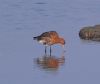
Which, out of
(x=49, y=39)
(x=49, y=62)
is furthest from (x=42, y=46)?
(x=49, y=62)

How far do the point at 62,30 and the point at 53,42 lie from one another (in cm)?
235

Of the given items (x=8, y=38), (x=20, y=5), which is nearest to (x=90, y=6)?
(x=20, y=5)

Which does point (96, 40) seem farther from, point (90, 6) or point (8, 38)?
point (90, 6)

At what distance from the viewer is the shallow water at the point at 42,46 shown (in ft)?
49.4

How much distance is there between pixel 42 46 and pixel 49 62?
1.82m

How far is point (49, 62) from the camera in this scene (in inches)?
656

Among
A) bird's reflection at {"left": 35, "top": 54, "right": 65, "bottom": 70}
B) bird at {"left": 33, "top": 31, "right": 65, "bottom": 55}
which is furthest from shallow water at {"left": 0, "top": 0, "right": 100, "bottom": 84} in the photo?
bird at {"left": 33, "top": 31, "right": 65, "bottom": 55}

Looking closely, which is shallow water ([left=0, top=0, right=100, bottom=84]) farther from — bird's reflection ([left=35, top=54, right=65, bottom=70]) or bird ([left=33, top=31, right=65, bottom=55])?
bird ([left=33, top=31, right=65, bottom=55])

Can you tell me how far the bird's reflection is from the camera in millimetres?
16045

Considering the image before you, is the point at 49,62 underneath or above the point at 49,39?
underneath

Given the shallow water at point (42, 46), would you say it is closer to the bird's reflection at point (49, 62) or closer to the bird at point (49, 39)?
the bird's reflection at point (49, 62)

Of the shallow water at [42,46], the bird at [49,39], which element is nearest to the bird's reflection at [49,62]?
the shallow water at [42,46]

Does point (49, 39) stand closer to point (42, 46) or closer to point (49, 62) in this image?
point (42, 46)

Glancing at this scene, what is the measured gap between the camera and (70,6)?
26969 mm
